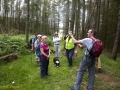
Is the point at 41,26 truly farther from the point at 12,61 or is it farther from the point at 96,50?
the point at 96,50

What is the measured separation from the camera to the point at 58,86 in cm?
566

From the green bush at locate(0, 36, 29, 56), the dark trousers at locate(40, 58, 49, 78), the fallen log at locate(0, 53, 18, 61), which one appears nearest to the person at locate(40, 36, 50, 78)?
the dark trousers at locate(40, 58, 49, 78)

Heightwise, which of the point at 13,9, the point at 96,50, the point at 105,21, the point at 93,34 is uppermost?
the point at 13,9

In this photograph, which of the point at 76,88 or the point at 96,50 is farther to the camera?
the point at 76,88

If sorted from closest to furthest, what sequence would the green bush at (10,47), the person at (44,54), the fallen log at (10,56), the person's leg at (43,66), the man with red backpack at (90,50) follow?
the man with red backpack at (90,50)
the person at (44,54)
the person's leg at (43,66)
the fallen log at (10,56)
the green bush at (10,47)

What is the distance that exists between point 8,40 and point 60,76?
615cm

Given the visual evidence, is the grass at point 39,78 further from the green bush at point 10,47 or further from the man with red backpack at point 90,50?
the green bush at point 10,47

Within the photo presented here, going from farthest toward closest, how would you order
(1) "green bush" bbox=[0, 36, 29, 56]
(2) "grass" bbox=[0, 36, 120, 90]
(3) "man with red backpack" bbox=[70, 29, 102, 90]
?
(1) "green bush" bbox=[0, 36, 29, 56], (2) "grass" bbox=[0, 36, 120, 90], (3) "man with red backpack" bbox=[70, 29, 102, 90]

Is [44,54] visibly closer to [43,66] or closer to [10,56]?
[43,66]

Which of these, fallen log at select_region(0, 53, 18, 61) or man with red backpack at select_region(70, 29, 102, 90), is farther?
fallen log at select_region(0, 53, 18, 61)

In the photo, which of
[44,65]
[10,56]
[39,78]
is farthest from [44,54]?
[10,56]

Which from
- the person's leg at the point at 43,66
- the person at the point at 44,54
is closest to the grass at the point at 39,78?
the person's leg at the point at 43,66

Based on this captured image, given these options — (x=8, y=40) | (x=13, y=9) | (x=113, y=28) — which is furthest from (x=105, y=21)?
(x=13, y=9)

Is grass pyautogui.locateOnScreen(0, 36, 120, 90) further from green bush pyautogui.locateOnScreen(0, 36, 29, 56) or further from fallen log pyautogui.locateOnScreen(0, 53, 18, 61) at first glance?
green bush pyautogui.locateOnScreen(0, 36, 29, 56)
